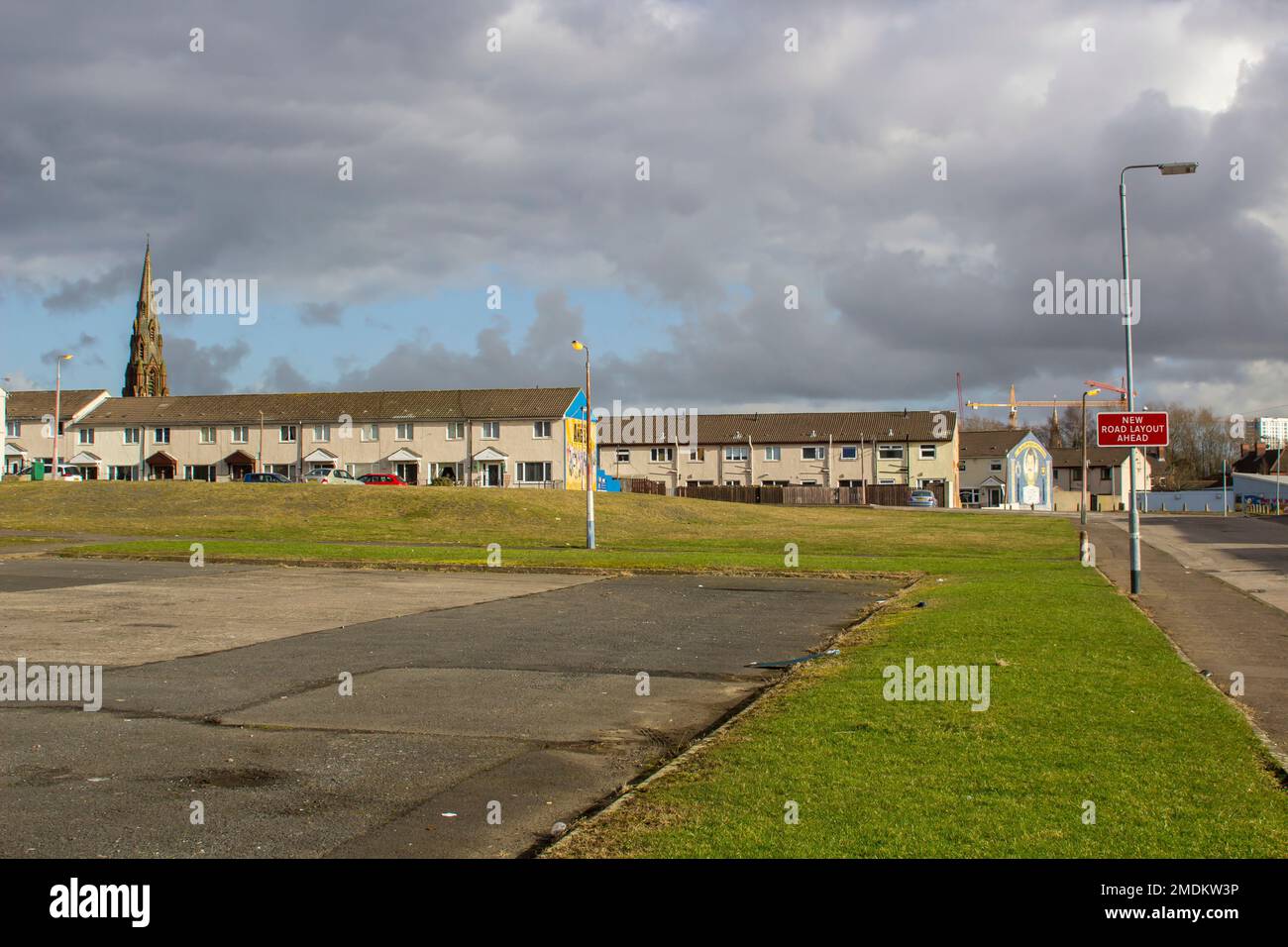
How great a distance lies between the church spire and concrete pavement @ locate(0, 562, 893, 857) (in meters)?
116

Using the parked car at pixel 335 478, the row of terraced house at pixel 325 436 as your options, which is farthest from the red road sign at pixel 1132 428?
the row of terraced house at pixel 325 436

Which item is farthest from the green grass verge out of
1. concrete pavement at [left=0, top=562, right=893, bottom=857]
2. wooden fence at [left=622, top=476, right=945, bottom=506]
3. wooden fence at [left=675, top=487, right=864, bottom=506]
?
wooden fence at [left=675, top=487, right=864, bottom=506]

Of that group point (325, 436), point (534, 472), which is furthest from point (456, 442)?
point (325, 436)

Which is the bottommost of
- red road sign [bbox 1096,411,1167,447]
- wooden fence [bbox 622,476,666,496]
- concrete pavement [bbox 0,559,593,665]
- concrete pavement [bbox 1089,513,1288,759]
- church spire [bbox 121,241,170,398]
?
concrete pavement [bbox 1089,513,1288,759]

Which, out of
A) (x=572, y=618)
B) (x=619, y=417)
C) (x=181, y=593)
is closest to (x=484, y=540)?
(x=181, y=593)

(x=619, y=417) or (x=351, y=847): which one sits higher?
(x=619, y=417)

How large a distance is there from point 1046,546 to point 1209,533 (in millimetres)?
16031

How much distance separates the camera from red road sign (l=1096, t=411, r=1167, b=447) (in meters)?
22.6

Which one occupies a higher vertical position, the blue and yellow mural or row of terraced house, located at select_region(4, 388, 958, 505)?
row of terraced house, located at select_region(4, 388, 958, 505)

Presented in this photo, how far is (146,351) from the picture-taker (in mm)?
123375

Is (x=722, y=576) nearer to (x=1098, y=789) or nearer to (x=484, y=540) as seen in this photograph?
(x=484, y=540)

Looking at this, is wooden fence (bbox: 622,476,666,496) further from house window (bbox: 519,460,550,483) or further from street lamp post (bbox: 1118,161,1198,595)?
street lamp post (bbox: 1118,161,1198,595)

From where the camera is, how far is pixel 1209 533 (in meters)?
53.0

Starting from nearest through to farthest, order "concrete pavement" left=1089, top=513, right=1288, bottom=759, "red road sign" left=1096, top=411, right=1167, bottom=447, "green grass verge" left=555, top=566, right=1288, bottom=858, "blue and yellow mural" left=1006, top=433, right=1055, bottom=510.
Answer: "green grass verge" left=555, top=566, right=1288, bottom=858
"concrete pavement" left=1089, top=513, right=1288, bottom=759
"red road sign" left=1096, top=411, right=1167, bottom=447
"blue and yellow mural" left=1006, top=433, right=1055, bottom=510
